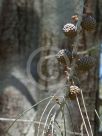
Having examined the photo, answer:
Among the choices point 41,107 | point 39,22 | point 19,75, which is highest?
point 39,22

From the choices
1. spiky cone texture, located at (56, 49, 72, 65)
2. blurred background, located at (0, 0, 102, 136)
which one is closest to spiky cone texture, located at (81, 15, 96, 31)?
spiky cone texture, located at (56, 49, 72, 65)

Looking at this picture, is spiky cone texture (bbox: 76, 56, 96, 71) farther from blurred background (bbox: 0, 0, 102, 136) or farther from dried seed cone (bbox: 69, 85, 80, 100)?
blurred background (bbox: 0, 0, 102, 136)

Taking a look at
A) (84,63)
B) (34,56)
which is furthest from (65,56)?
(34,56)

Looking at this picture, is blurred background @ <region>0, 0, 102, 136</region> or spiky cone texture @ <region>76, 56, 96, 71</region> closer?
spiky cone texture @ <region>76, 56, 96, 71</region>

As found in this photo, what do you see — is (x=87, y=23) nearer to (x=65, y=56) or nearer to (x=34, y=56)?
(x=65, y=56)

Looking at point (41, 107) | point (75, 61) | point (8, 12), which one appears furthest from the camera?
point (8, 12)

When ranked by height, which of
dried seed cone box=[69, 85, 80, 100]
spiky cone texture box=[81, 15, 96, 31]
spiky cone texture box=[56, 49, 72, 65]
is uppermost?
spiky cone texture box=[81, 15, 96, 31]

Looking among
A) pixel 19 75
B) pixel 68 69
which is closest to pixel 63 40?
pixel 19 75

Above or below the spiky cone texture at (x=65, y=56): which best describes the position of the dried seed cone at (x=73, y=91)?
below

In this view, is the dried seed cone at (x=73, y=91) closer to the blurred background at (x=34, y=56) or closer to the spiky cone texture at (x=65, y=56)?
the spiky cone texture at (x=65, y=56)

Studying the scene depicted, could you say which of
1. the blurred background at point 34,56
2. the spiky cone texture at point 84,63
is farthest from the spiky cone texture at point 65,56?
the blurred background at point 34,56

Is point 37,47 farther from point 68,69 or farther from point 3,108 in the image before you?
point 68,69
